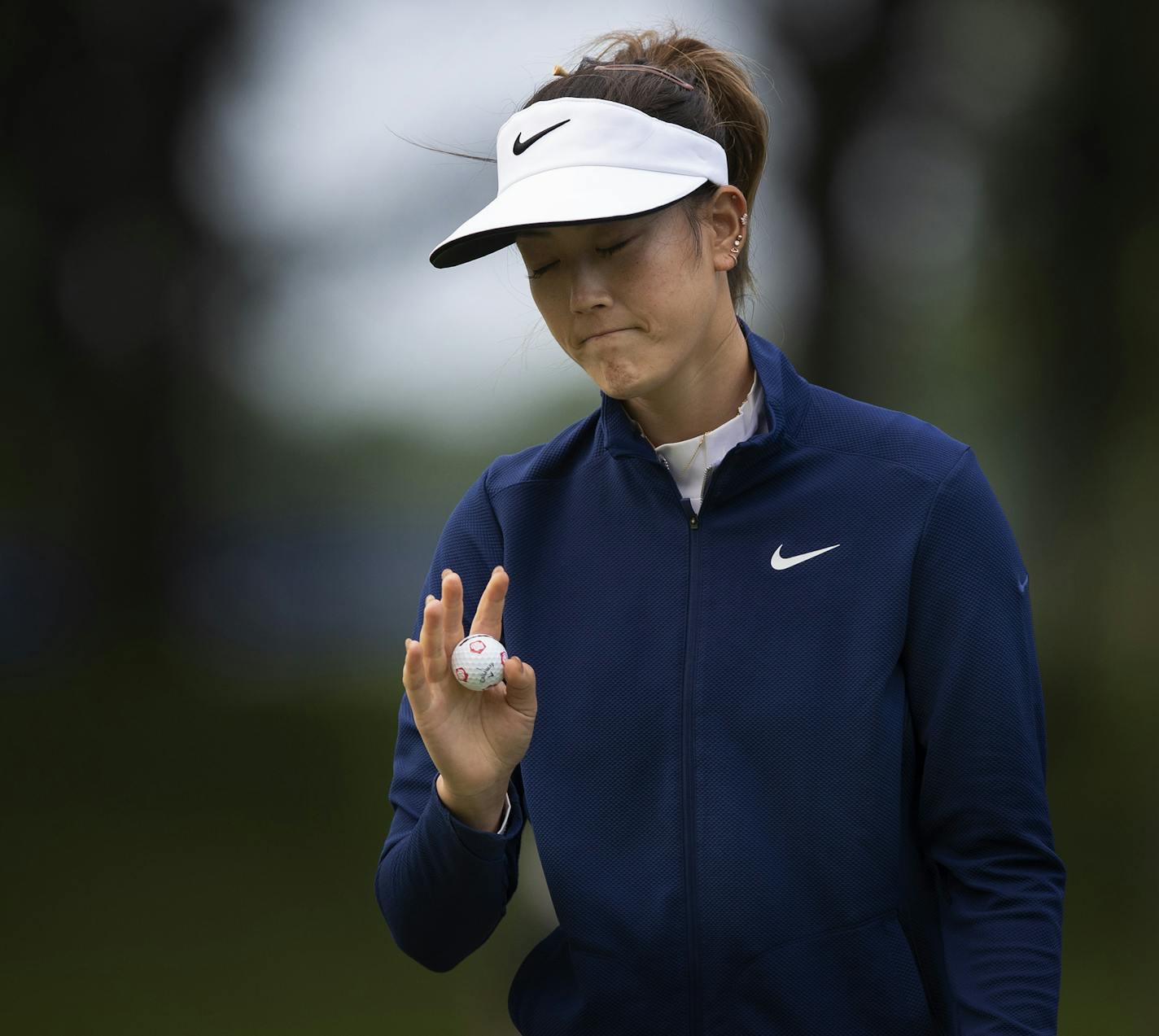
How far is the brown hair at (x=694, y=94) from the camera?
1.39 meters

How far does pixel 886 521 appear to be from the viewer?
1.31m

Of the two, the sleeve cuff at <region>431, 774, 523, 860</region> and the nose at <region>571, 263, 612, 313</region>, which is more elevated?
the nose at <region>571, 263, 612, 313</region>

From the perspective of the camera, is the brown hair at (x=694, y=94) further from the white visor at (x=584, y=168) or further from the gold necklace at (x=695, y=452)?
the gold necklace at (x=695, y=452)

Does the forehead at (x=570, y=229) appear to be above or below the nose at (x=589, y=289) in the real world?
above

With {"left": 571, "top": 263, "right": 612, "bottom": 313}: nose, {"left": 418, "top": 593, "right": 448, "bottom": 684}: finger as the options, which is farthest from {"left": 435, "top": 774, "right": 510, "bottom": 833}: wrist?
{"left": 571, "top": 263, "right": 612, "bottom": 313}: nose

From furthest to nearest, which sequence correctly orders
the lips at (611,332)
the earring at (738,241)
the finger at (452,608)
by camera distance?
the earring at (738,241) → the lips at (611,332) → the finger at (452,608)

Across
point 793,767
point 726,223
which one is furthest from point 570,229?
point 793,767

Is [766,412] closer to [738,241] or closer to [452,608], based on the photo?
[738,241]

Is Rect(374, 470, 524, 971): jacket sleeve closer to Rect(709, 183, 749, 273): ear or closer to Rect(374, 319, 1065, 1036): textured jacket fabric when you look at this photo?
Rect(374, 319, 1065, 1036): textured jacket fabric

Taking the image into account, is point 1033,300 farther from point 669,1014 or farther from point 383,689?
point 669,1014

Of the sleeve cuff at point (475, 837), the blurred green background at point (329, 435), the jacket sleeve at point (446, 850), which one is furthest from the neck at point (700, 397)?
the blurred green background at point (329, 435)

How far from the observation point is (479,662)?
1249mm

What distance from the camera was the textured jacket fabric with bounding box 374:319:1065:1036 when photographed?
126 centimetres

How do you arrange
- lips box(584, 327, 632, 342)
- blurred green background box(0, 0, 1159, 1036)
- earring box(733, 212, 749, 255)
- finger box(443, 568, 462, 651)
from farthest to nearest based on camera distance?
blurred green background box(0, 0, 1159, 1036), earring box(733, 212, 749, 255), lips box(584, 327, 632, 342), finger box(443, 568, 462, 651)
